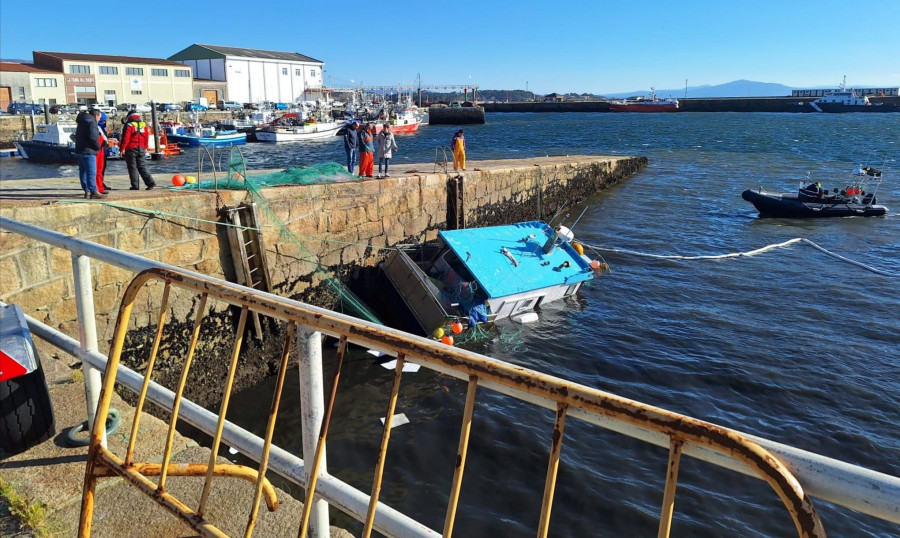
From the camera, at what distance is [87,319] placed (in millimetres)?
3332

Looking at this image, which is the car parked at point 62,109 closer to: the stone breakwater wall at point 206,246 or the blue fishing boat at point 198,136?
the blue fishing boat at point 198,136

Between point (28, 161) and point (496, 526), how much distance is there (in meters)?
40.9

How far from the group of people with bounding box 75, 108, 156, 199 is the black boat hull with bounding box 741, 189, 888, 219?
21.0 meters

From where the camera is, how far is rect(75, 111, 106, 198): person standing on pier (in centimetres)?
934

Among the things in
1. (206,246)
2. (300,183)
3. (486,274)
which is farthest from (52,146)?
(486,274)

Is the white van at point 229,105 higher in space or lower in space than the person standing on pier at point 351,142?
higher

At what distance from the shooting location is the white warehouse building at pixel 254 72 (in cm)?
8500

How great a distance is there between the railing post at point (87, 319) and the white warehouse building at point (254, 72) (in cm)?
8851

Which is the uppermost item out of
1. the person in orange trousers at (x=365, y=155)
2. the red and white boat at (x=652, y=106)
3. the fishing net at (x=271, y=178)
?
the red and white boat at (x=652, y=106)

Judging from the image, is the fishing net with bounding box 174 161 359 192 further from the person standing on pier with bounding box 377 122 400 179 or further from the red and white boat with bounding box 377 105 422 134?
the red and white boat with bounding box 377 105 422 134

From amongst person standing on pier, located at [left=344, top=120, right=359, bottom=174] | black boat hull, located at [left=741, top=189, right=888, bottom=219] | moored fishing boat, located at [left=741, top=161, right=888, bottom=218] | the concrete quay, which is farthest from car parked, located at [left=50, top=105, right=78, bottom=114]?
moored fishing boat, located at [left=741, top=161, right=888, bottom=218]

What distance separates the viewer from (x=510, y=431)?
28.7 ft

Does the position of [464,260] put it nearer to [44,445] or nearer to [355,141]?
[355,141]

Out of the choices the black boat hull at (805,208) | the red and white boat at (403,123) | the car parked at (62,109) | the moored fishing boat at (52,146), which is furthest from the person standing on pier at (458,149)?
the red and white boat at (403,123)
